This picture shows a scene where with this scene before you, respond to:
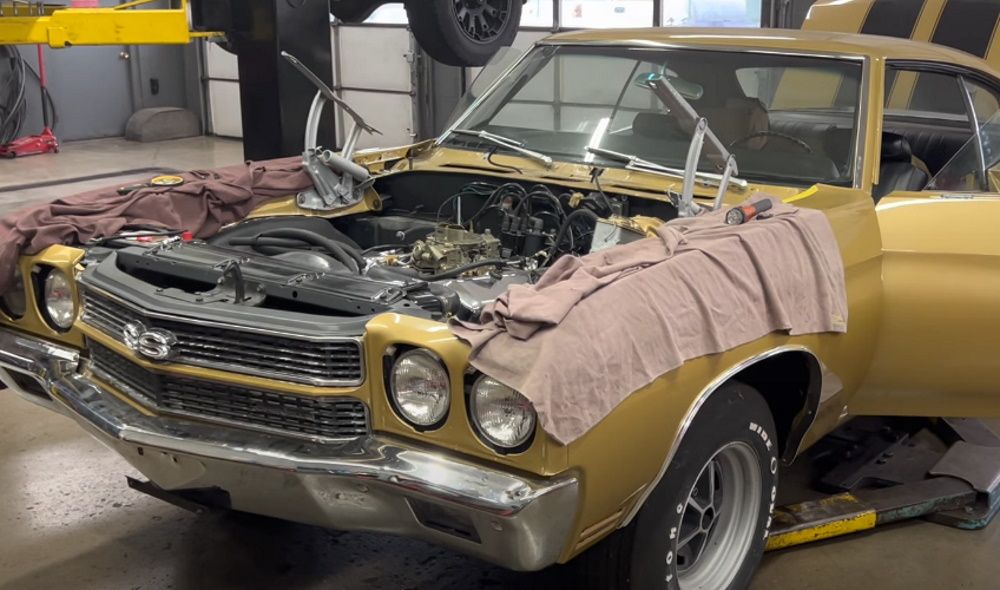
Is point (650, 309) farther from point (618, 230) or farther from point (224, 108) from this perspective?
point (224, 108)

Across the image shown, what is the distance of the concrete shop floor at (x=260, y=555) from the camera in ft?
10.3

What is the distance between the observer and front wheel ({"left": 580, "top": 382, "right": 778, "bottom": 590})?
8.36 feet

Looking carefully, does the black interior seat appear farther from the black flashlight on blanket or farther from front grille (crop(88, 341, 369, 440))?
front grille (crop(88, 341, 369, 440))

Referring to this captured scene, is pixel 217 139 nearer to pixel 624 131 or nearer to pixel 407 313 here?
pixel 624 131

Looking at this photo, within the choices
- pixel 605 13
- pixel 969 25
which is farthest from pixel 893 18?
pixel 605 13

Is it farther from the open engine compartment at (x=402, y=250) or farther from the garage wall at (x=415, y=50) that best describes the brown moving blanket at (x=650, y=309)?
the garage wall at (x=415, y=50)

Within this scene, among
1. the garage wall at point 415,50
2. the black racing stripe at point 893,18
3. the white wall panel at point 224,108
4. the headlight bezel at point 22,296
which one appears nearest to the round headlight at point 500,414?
the headlight bezel at point 22,296

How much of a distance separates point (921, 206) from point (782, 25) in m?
5.99

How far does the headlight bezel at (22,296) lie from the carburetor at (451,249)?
1128 millimetres

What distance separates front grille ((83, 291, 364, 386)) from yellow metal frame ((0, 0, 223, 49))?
4.75 metres

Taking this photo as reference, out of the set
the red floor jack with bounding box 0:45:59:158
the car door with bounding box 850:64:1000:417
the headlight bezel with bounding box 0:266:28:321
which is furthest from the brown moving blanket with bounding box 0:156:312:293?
the red floor jack with bounding box 0:45:59:158

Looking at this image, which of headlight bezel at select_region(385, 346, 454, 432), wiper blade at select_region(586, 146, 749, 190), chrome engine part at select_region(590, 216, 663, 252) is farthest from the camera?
wiper blade at select_region(586, 146, 749, 190)

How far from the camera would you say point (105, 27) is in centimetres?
702

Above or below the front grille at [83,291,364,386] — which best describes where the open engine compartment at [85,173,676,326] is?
above
